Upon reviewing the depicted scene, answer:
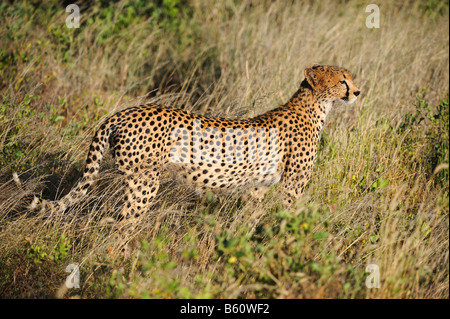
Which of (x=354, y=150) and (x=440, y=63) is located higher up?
(x=440, y=63)

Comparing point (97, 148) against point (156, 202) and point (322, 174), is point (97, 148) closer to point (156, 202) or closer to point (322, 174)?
point (156, 202)

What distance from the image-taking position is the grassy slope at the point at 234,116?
123 inches

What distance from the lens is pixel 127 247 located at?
3.62 metres

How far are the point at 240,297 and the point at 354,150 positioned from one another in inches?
78.8

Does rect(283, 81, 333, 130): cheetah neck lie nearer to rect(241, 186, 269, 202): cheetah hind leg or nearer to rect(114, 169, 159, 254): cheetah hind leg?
rect(241, 186, 269, 202): cheetah hind leg

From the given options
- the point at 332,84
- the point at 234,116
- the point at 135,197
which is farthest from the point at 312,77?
the point at 135,197

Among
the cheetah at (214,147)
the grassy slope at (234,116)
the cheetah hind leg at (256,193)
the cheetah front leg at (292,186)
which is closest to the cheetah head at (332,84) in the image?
the cheetah at (214,147)

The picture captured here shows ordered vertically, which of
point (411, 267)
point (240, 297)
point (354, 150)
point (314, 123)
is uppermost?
point (314, 123)

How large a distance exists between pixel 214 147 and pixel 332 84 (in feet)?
3.99

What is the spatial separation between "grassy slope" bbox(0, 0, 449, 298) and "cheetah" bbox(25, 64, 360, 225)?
189 mm

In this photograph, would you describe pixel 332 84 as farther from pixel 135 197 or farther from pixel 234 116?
pixel 135 197

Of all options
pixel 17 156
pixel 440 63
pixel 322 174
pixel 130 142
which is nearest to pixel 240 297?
pixel 130 142

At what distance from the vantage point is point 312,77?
4.26 metres

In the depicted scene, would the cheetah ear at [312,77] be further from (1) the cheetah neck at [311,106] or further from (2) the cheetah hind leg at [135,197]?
(2) the cheetah hind leg at [135,197]
